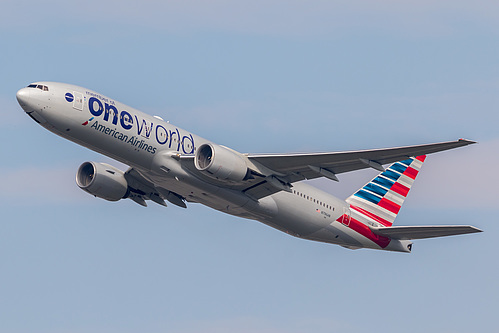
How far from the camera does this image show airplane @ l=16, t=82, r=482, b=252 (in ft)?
143

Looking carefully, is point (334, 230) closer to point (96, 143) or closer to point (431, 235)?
point (431, 235)

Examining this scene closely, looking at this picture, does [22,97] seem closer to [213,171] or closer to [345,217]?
[213,171]

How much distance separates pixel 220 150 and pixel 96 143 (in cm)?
632

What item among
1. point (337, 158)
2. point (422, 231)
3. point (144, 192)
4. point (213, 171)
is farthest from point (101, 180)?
point (422, 231)

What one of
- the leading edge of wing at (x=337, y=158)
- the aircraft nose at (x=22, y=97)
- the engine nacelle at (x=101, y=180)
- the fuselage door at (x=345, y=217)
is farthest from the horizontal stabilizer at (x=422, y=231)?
the aircraft nose at (x=22, y=97)

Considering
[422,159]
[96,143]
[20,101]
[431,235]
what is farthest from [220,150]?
[422,159]

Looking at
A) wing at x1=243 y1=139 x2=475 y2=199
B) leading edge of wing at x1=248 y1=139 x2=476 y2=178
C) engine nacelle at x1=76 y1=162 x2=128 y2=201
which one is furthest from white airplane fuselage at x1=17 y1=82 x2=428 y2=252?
engine nacelle at x1=76 y1=162 x2=128 y2=201

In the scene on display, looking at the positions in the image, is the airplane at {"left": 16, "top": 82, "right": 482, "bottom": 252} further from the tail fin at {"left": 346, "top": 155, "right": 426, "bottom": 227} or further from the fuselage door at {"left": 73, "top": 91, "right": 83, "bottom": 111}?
the tail fin at {"left": 346, "top": 155, "right": 426, "bottom": 227}

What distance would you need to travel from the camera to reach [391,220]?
56469mm

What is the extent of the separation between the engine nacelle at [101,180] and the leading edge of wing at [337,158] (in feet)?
33.2

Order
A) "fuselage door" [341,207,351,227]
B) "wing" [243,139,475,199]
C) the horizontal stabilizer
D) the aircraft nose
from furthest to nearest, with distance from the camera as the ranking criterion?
"fuselage door" [341,207,351,227]
the horizontal stabilizer
"wing" [243,139,475,199]
the aircraft nose

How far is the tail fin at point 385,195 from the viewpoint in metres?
54.6

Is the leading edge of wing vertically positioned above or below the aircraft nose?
below

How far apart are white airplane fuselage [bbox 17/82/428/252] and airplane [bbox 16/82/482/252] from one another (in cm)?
5
